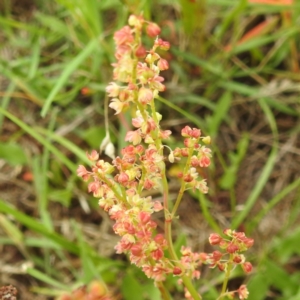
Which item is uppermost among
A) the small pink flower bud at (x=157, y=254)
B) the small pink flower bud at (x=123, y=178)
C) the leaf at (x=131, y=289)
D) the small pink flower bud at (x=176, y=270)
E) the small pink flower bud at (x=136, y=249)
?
the small pink flower bud at (x=123, y=178)

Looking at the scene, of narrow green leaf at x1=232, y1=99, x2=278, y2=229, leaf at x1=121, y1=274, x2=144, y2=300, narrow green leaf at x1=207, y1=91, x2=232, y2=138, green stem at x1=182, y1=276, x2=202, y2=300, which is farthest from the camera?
narrow green leaf at x1=207, y1=91, x2=232, y2=138

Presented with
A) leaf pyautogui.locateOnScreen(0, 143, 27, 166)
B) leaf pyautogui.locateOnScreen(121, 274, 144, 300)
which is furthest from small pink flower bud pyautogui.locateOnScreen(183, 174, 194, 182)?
leaf pyautogui.locateOnScreen(0, 143, 27, 166)

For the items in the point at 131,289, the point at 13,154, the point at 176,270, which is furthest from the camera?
the point at 13,154

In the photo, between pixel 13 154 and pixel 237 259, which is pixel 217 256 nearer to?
pixel 237 259

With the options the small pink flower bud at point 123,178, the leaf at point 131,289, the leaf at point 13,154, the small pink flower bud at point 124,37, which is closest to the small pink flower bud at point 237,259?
the small pink flower bud at point 123,178

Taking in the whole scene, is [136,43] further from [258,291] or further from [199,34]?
[199,34]

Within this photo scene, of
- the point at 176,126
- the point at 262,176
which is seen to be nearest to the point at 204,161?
the point at 262,176

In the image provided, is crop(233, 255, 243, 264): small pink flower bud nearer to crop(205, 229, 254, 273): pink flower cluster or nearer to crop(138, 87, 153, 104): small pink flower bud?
crop(205, 229, 254, 273): pink flower cluster

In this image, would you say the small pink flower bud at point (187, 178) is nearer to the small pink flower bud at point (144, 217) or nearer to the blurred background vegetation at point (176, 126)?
the small pink flower bud at point (144, 217)

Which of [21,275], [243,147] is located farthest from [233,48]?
[21,275]
